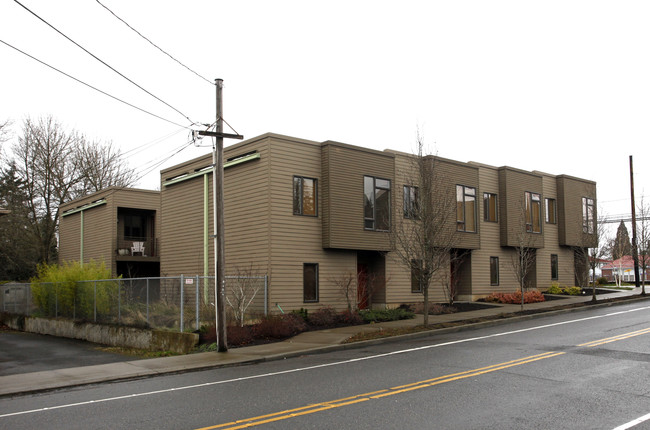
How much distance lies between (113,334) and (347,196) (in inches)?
403

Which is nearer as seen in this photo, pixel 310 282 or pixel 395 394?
pixel 395 394

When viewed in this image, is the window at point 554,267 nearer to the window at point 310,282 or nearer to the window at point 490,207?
the window at point 490,207

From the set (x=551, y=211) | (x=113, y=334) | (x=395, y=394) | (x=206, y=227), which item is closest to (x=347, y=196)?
(x=206, y=227)

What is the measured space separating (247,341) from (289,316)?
2.84 meters

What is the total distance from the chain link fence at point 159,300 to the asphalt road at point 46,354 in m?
1.39

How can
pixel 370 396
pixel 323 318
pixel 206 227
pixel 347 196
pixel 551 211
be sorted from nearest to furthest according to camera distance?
pixel 370 396 → pixel 323 318 → pixel 347 196 → pixel 206 227 → pixel 551 211

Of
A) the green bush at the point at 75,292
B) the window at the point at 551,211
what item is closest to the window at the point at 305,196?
the green bush at the point at 75,292

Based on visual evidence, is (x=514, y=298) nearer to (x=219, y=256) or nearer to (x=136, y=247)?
(x=219, y=256)

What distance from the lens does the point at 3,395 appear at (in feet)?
36.0

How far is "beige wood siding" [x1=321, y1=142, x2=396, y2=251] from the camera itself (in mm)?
22094

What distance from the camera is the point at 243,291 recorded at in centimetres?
1955

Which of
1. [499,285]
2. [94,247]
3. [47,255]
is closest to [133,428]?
[499,285]

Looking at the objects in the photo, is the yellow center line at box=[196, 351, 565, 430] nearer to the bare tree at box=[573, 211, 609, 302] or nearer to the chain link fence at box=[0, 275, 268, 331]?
the chain link fence at box=[0, 275, 268, 331]

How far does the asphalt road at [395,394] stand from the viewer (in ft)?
24.4
